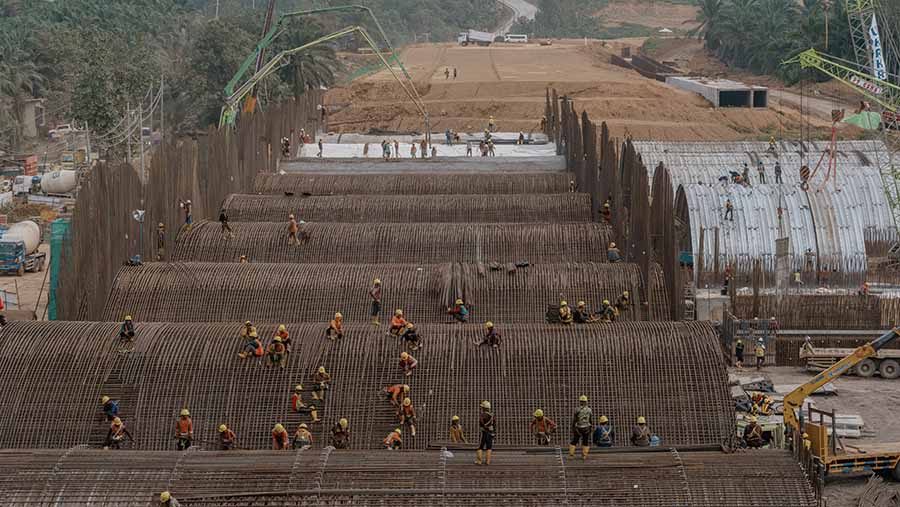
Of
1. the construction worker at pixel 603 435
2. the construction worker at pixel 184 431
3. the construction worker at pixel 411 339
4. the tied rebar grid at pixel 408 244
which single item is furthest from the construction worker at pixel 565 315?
the tied rebar grid at pixel 408 244

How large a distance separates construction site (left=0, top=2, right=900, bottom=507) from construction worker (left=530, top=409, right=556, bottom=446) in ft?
0.30

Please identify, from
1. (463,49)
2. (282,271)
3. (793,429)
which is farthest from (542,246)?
(463,49)

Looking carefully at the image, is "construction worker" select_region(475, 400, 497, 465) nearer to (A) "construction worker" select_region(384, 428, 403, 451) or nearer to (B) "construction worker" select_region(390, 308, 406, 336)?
(A) "construction worker" select_region(384, 428, 403, 451)

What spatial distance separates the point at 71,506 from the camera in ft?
77.1

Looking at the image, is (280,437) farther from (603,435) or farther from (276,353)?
(603,435)

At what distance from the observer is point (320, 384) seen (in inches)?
1138

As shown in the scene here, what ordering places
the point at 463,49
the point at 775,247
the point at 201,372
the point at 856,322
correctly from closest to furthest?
the point at 201,372, the point at 856,322, the point at 775,247, the point at 463,49

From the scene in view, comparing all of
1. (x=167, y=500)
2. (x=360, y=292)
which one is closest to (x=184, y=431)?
(x=167, y=500)

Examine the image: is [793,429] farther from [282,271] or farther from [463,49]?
[463,49]

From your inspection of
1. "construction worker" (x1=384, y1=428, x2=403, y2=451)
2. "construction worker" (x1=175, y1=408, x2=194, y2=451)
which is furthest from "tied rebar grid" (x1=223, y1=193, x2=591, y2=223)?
"construction worker" (x1=175, y1=408, x2=194, y2=451)

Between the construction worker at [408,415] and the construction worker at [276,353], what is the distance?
9.47 ft

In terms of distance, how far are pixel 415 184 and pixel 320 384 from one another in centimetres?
2666

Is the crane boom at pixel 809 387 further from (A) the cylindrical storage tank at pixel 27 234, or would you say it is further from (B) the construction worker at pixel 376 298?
(A) the cylindrical storage tank at pixel 27 234

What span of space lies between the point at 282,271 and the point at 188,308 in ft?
9.28
